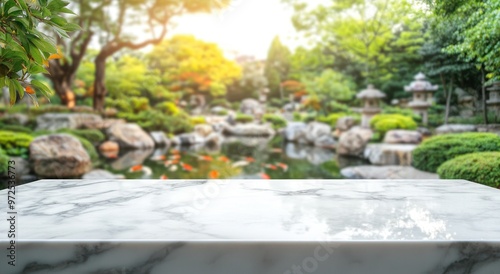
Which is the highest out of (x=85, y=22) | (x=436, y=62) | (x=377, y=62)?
(x=85, y=22)

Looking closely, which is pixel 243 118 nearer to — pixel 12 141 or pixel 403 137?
pixel 403 137

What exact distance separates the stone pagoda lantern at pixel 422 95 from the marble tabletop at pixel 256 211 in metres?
6.91

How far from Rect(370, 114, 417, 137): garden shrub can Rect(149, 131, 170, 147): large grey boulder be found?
22.0 ft

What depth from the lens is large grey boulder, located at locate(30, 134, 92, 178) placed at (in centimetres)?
630

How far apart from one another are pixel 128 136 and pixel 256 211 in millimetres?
10088

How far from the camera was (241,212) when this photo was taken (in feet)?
3.54

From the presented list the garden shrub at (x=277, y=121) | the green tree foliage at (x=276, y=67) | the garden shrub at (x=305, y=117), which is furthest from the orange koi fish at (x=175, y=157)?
the green tree foliage at (x=276, y=67)

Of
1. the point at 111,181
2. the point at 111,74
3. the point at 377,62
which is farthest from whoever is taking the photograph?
the point at 111,74

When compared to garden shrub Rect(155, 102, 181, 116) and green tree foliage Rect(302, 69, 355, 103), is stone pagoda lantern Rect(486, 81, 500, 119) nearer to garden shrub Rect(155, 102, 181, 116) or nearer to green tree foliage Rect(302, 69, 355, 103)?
green tree foliage Rect(302, 69, 355, 103)

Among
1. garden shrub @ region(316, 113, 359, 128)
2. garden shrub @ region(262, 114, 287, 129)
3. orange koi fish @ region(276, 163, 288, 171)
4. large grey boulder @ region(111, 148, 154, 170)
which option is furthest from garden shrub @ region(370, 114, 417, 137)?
garden shrub @ region(262, 114, 287, 129)

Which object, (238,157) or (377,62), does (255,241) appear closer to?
(238,157)

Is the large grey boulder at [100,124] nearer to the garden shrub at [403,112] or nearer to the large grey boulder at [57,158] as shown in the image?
the large grey boulder at [57,158]

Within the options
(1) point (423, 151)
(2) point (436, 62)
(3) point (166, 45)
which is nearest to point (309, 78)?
(3) point (166, 45)

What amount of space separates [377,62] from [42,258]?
1107 cm
